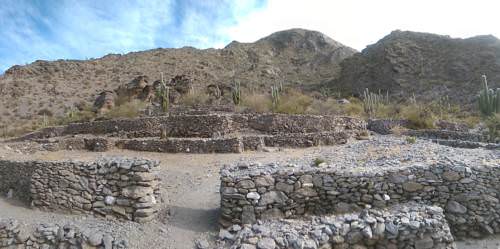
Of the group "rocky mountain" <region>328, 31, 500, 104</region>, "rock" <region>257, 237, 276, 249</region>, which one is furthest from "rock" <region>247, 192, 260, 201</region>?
"rocky mountain" <region>328, 31, 500, 104</region>

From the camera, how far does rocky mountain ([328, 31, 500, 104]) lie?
139ft

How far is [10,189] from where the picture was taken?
428 inches

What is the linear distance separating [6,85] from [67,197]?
44346 millimetres

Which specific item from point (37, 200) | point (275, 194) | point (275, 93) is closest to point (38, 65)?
point (275, 93)

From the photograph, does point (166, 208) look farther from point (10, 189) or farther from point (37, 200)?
point (10, 189)

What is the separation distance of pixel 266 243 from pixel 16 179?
8042 mm

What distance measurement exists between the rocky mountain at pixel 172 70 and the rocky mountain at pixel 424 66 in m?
5.92

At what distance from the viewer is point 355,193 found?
7.96m

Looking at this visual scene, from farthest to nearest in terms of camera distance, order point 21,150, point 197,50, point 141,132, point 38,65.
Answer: point 197,50
point 38,65
point 141,132
point 21,150

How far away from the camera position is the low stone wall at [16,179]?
10284 mm

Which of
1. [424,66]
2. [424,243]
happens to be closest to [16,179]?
[424,243]

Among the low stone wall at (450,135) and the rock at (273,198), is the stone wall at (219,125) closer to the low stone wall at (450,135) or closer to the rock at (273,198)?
the low stone wall at (450,135)

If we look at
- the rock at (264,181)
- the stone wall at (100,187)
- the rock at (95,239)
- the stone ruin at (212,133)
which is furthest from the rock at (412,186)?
the stone ruin at (212,133)

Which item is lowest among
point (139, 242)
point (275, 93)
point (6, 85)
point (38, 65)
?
point (139, 242)
